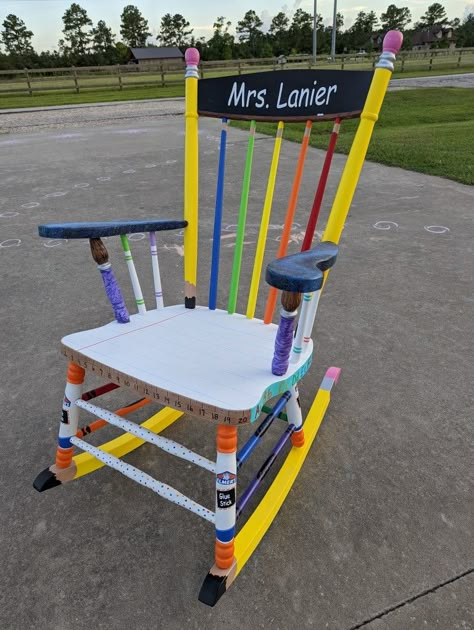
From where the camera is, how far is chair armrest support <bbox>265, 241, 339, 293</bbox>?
2.77ft

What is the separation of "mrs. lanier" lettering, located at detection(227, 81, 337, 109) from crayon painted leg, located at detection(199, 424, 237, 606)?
995 millimetres

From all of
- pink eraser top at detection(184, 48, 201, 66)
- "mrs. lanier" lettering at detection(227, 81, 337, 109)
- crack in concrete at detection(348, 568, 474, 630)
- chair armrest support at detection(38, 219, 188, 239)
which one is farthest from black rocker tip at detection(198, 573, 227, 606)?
pink eraser top at detection(184, 48, 201, 66)

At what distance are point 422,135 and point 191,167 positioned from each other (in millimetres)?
6336

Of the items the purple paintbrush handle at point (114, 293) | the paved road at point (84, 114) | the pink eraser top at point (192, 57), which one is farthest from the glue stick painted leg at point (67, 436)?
the paved road at point (84, 114)

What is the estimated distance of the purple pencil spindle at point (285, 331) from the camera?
941mm

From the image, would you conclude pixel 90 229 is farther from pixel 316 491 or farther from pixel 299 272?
pixel 316 491

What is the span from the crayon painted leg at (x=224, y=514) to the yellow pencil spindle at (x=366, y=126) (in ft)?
2.04

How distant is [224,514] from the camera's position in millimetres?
1043

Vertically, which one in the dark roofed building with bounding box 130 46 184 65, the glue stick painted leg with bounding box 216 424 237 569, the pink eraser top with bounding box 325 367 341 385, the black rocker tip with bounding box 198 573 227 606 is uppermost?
the glue stick painted leg with bounding box 216 424 237 569

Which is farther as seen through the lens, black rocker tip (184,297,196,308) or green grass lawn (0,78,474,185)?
green grass lawn (0,78,474,185)

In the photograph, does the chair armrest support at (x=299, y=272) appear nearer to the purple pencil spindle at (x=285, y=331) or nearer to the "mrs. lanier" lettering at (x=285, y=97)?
the purple pencil spindle at (x=285, y=331)

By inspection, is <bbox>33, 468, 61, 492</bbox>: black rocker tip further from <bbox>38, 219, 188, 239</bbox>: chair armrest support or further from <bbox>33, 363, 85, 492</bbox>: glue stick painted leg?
<bbox>38, 219, 188, 239</bbox>: chair armrest support

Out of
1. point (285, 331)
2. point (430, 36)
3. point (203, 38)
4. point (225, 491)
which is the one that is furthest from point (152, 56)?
point (225, 491)

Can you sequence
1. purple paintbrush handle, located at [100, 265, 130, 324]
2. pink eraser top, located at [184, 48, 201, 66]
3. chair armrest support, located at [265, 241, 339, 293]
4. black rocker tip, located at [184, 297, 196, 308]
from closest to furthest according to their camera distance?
chair armrest support, located at [265, 241, 339, 293] < purple paintbrush handle, located at [100, 265, 130, 324] < pink eraser top, located at [184, 48, 201, 66] < black rocker tip, located at [184, 297, 196, 308]
